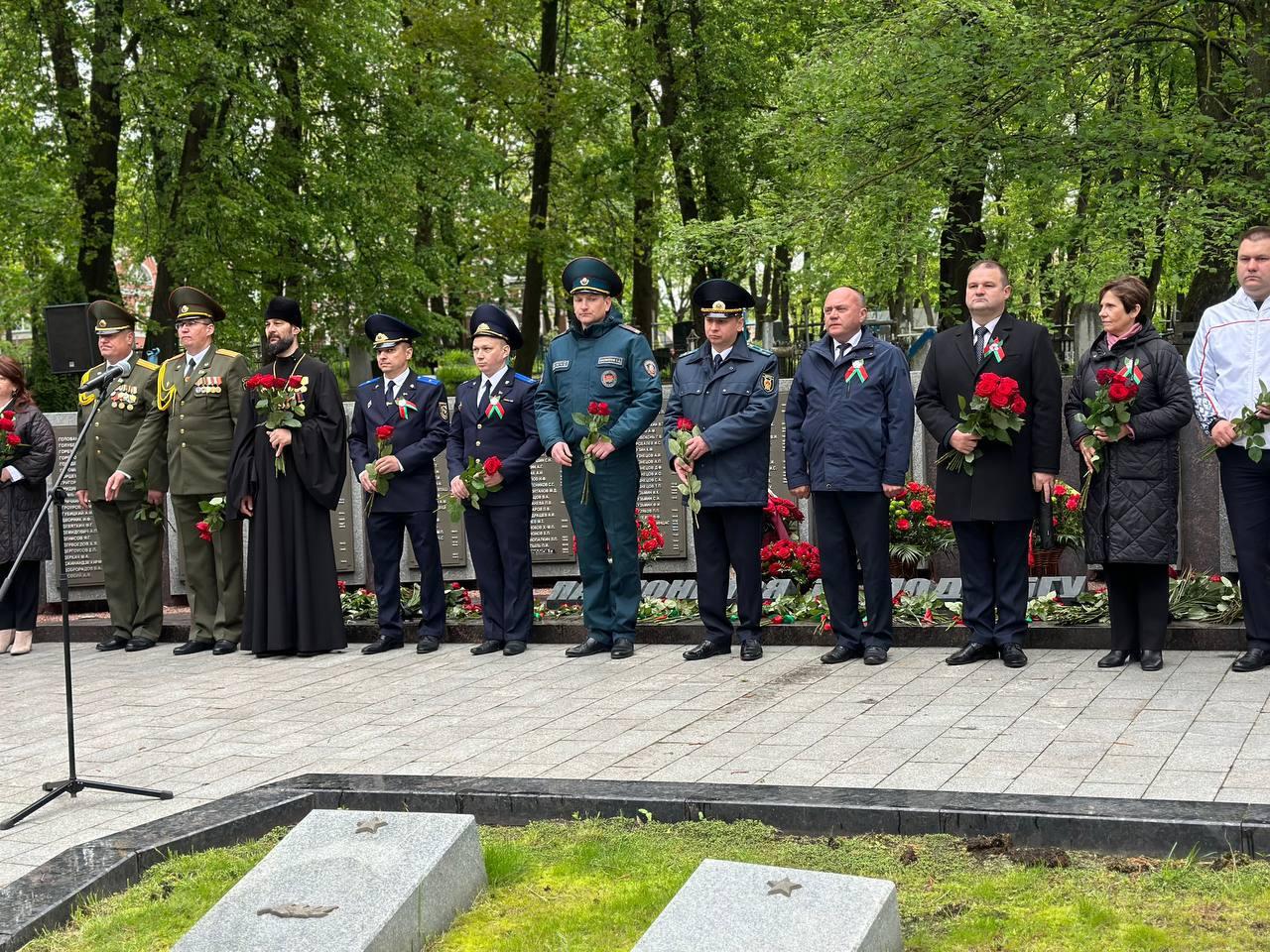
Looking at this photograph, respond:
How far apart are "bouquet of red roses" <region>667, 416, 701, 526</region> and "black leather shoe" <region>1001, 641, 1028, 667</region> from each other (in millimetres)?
1922

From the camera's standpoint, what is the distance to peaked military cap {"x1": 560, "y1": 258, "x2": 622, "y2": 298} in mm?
9195

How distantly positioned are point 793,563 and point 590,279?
103 inches

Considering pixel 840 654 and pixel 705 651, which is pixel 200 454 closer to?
pixel 705 651

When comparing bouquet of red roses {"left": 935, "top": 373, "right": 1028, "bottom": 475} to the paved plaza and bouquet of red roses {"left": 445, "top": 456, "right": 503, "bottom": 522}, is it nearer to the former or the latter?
the paved plaza

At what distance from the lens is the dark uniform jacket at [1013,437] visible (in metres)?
7.95

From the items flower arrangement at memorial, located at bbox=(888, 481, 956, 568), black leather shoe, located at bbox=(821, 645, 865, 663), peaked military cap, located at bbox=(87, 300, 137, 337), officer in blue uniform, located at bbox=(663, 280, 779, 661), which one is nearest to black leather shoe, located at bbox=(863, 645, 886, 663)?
black leather shoe, located at bbox=(821, 645, 865, 663)

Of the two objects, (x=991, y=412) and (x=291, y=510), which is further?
(x=291, y=510)

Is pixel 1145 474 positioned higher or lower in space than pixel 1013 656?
higher

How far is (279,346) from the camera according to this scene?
10.1 metres

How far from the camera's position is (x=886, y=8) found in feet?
57.3

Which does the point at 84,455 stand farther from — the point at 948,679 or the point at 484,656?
the point at 948,679

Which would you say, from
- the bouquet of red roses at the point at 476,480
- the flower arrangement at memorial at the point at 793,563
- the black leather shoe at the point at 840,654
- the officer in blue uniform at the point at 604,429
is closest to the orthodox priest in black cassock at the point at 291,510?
Answer: the bouquet of red roses at the point at 476,480

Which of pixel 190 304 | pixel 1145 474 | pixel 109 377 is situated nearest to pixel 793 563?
pixel 1145 474

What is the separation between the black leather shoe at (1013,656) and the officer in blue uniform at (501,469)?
10.2ft
